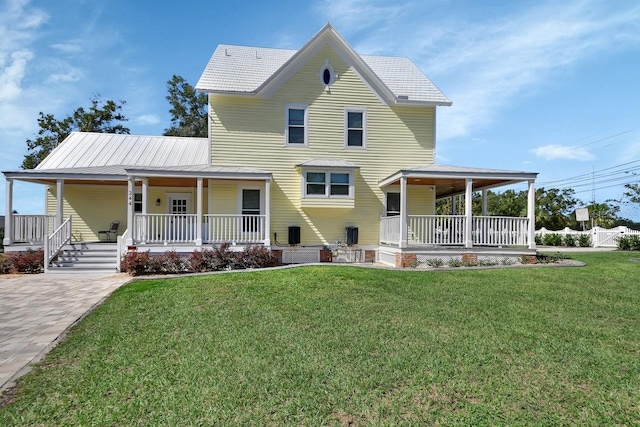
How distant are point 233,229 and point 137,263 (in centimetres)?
362

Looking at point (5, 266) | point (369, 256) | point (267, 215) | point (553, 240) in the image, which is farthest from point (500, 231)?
point (5, 266)

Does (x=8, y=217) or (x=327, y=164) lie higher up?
(x=327, y=164)

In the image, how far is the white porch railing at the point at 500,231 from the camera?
14.6 meters

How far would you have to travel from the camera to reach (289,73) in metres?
16.0

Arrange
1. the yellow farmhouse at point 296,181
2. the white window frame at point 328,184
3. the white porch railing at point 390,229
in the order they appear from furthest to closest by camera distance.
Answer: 1. the white window frame at point 328,184
2. the white porch railing at point 390,229
3. the yellow farmhouse at point 296,181

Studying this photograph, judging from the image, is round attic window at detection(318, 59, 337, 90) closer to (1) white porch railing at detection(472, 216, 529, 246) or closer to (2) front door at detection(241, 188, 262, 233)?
(2) front door at detection(241, 188, 262, 233)

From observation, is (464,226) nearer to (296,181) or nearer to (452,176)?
(452,176)

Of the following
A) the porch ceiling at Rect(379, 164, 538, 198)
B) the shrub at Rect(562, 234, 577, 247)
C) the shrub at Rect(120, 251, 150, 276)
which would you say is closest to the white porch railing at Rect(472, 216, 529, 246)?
the porch ceiling at Rect(379, 164, 538, 198)

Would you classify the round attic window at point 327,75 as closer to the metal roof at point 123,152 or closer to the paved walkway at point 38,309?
the metal roof at point 123,152

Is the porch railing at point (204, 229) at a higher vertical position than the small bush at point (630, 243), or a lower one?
higher

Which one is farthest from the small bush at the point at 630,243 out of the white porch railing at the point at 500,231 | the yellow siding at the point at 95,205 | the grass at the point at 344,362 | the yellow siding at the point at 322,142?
the yellow siding at the point at 95,205

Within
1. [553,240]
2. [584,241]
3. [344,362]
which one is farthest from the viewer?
[553,240]

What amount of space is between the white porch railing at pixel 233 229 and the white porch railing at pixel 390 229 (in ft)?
16.0

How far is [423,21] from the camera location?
12375mm
